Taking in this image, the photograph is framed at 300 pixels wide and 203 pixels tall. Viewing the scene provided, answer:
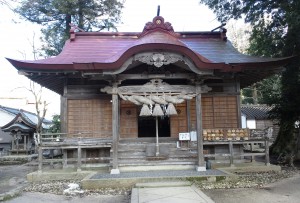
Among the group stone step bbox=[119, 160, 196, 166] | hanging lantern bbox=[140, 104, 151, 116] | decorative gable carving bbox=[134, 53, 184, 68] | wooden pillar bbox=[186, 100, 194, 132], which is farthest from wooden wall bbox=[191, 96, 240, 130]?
decorative gable carving bbox=[134, 53, 184, 68]

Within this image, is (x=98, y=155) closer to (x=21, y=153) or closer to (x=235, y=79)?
(x=235, y=79)

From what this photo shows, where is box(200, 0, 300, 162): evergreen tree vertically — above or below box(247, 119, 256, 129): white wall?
above

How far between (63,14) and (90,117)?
1331 cm

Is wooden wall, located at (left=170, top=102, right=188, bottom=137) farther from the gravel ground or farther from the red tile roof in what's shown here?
the gravel ground

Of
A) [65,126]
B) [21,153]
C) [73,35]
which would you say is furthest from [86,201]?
[21,153]

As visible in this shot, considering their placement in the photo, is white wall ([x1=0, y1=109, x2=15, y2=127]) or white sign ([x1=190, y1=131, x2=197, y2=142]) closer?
white sign ([x1=190, y1=131, x2=197, y2=142])

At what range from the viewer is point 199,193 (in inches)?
279

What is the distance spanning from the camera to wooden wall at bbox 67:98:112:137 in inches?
462

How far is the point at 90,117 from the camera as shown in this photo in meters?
11.8

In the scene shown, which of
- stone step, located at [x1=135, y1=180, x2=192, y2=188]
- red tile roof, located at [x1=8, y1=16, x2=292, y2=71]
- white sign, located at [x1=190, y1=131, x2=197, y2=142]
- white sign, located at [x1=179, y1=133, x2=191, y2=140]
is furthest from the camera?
white sign, located at [x1=179, y1=133, x2=191, y2=140]

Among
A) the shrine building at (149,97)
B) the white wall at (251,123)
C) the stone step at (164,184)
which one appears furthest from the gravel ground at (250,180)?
the white wall at (251,123)

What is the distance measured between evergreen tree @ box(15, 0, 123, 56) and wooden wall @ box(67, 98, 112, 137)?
11016 mm

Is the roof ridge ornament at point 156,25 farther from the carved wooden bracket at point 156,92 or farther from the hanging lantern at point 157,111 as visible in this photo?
the hanging lantern at point 157,111

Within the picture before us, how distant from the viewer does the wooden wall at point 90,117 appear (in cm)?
1173
